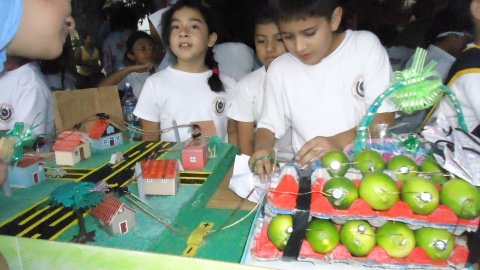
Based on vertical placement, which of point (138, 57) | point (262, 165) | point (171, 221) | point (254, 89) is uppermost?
point (138, 57)

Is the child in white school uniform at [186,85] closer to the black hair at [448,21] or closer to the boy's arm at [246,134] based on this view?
the boy's arm at [246,134]

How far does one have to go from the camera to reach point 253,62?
2.35m

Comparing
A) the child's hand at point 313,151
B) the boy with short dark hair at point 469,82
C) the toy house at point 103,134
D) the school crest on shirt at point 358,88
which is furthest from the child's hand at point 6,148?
the boy with short dark hair at point 469,82

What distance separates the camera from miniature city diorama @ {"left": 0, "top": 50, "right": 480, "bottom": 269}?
2.43ft

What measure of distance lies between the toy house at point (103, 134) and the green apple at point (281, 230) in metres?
0.94

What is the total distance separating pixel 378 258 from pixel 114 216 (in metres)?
0.57

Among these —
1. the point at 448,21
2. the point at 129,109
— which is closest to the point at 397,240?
the point at 129,109

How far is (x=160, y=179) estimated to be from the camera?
1.07 meters

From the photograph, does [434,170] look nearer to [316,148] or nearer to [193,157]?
[316,148]

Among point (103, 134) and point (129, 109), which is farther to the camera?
point (129, 109)

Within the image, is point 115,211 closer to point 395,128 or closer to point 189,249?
point 189,249

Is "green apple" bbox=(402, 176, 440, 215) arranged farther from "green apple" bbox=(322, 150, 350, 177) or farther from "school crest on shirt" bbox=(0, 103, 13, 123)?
"school crest on shirt" bbox=(0, 103, 13, 123)

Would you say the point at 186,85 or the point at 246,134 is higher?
the point at 186,85

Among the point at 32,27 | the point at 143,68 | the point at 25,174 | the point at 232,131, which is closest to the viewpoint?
the point at 32,27
